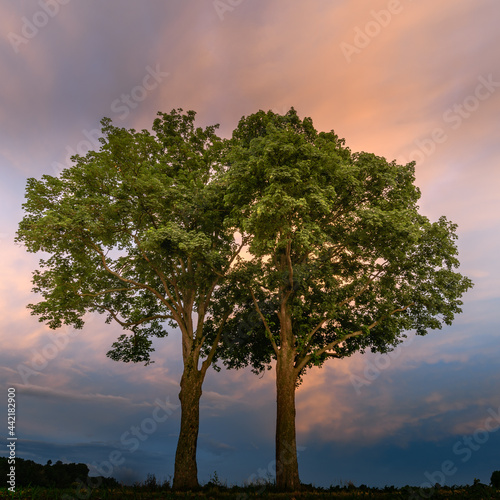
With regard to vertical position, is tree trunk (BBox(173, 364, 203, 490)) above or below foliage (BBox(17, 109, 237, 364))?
below

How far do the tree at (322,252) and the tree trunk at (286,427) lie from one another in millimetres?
47

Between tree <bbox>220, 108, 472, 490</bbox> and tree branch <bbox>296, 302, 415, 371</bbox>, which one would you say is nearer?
tree <bbox>220, 108, 472, 490</bbox>

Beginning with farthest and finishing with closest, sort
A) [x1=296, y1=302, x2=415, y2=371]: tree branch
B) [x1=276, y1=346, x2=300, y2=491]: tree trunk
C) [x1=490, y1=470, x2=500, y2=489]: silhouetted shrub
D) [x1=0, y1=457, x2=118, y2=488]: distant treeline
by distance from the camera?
[x1=296, y1=302, x2=415, y2=371]: tree branch
[x1=276, y1=346, x2=300, y2=491]: tree trunk
[x1=0, y1=457, x2=118, y2=488]: distant treeline
[x1=490, y1=470, x2=500, y2=489]: silhouetted shrub

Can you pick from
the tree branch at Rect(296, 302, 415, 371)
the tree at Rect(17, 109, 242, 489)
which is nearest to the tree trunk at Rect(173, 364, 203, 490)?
the tree at Rect(17, 109, 242, 489)

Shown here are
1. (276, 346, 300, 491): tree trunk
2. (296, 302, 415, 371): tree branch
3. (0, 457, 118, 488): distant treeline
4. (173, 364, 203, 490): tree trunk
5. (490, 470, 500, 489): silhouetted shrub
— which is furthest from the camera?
(296, 302, 415, 371): tree branch

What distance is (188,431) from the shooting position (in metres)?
19.6

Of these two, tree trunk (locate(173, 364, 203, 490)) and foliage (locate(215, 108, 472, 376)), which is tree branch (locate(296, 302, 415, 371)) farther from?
tree trunk (locate(173, 364, 203, 490))

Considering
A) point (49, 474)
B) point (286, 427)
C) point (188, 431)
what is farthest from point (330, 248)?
point (49, 474)

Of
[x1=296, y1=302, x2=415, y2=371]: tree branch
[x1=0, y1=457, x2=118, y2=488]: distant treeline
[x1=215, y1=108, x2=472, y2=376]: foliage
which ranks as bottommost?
[x1=0, y1=457, x2=118, y2=488]: distant treeline

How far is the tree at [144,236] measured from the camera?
1908 cm

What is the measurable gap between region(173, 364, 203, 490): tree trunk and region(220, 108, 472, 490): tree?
3.58m

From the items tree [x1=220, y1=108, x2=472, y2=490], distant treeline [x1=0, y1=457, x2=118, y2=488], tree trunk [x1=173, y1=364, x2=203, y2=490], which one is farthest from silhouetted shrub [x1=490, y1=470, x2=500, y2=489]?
distant treeline [x1=0, y1=457, x2=118, y2=488]

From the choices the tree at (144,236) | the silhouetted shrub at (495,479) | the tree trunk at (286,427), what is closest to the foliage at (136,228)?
the tree at (144,236)

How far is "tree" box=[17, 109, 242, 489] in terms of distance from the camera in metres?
19.1
